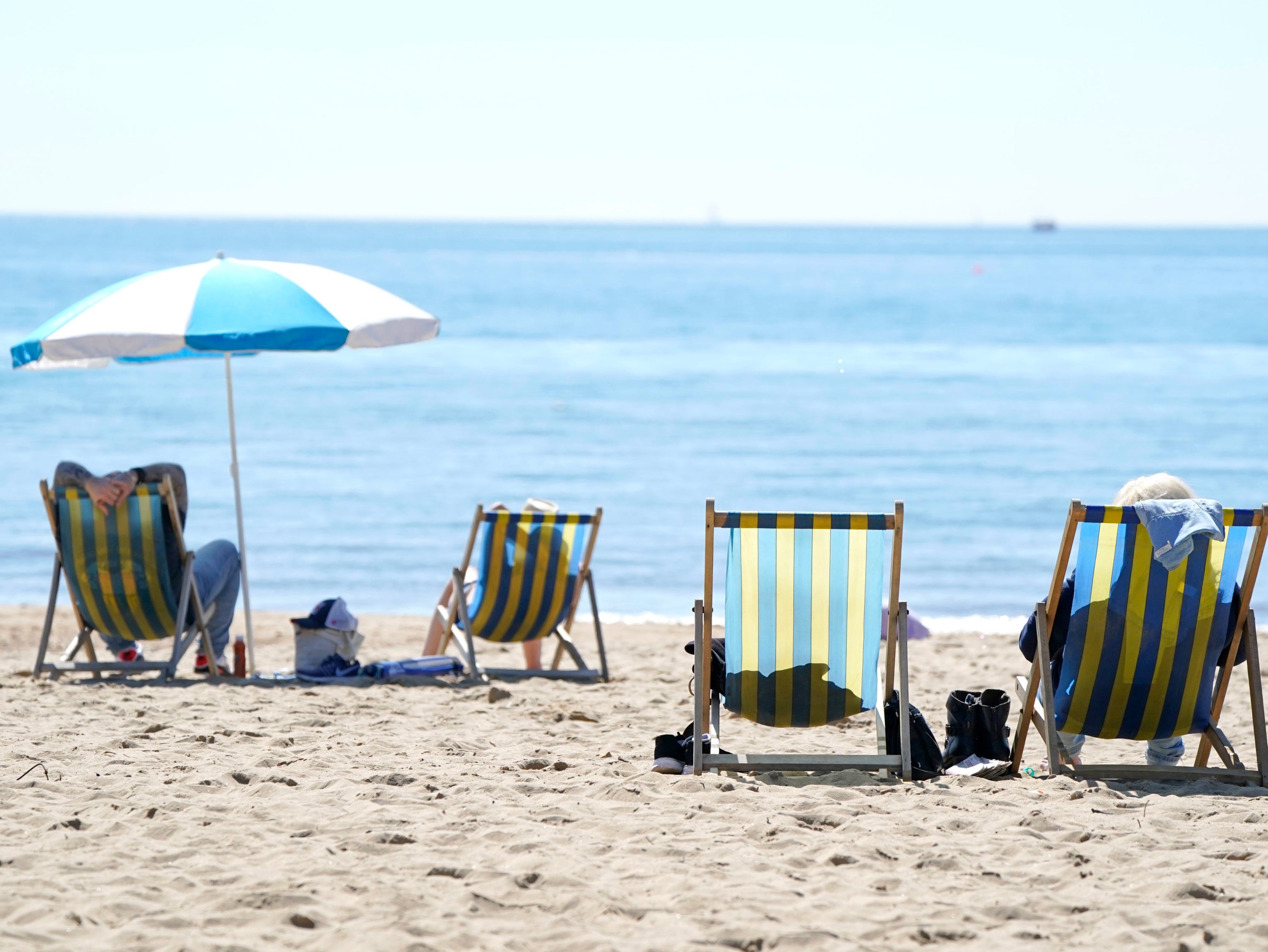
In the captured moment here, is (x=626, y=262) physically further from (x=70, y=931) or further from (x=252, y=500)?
(x=70, y=931)

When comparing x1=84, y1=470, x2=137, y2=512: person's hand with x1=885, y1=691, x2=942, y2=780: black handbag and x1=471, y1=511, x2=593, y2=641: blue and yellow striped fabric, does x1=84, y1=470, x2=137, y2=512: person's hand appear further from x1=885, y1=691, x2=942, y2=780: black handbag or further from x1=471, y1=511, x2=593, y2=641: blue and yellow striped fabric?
x1=885, y1=691, x2=942, y2=780: black handbag

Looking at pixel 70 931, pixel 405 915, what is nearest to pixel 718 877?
pixel 405 915

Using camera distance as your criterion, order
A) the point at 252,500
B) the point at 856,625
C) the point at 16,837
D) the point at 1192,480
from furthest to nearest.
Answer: the point at 1192,480 < the point at 252,500 < the point at 856,625 < the point at 16,837

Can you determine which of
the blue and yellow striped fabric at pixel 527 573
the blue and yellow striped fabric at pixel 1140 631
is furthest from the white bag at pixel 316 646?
the blue and yellow striped fabric at pixel 1140 631

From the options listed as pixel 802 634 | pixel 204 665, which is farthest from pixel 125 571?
pixel 802 634

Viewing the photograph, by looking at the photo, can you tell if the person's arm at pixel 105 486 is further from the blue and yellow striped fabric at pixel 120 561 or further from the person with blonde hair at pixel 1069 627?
the person with blonde hair at pixel 1069 627

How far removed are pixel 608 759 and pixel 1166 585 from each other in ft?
5.70

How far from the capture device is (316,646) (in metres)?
5.72

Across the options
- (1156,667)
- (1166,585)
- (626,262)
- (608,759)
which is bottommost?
(608,759)

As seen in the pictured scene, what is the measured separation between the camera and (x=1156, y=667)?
3.84 metres

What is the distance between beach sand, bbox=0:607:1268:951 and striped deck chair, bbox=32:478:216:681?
935 mm

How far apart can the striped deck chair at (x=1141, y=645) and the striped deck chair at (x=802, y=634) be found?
46 centimetres

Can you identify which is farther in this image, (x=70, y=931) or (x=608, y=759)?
(x=608, y=759)

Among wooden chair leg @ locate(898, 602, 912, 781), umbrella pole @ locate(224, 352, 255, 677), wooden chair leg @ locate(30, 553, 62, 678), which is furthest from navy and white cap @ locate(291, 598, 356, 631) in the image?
wooden chair leg @ locate(898, 602, 912, 781)
